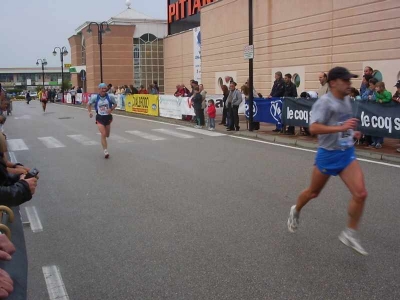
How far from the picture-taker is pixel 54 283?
Answer: 4340mm

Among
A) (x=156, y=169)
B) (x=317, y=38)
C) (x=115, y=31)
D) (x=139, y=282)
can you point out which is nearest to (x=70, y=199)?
(x=156, y=169)

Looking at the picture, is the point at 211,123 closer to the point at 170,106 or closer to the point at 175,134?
the point at 175,134

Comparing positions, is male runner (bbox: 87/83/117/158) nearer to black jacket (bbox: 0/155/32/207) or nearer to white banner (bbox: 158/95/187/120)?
black jacket (bbox: 0/155/32/207)

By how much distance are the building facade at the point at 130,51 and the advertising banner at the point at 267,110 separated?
115 feet

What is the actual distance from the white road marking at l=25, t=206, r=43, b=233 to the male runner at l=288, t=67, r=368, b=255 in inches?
140

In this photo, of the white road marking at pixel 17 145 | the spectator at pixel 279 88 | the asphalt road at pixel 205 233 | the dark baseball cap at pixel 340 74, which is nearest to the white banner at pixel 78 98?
the white road marking at pixel 17 145

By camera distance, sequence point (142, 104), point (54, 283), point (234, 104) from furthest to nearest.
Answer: point (142, 104), point (234, 104), point (54, 283)

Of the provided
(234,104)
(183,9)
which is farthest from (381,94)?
(183,9)

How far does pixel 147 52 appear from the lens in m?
52.2

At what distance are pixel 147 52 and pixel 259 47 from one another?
27616mm

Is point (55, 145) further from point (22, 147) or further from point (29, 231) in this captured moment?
point (29, 231)

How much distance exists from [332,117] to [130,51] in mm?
49072

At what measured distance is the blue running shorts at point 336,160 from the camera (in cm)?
498

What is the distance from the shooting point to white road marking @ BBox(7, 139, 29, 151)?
1390 centimetres
